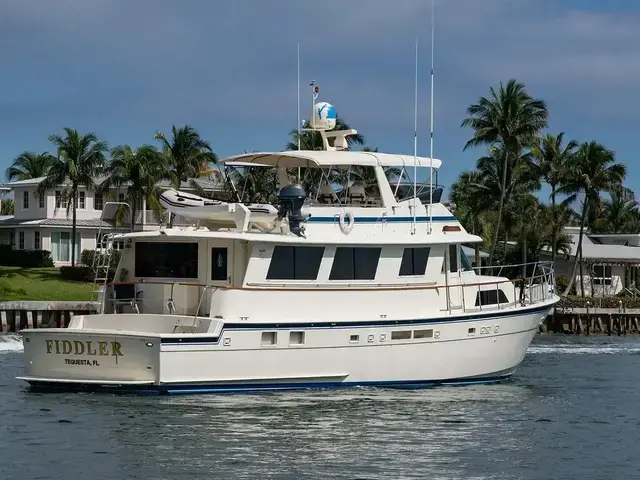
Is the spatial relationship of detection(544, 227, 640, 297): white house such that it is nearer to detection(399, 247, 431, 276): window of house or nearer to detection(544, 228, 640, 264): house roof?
detection(544, 228, 640, 264): house roof

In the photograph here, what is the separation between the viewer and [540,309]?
27422mm

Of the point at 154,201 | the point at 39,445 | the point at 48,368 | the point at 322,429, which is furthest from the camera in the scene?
the point at 154,201

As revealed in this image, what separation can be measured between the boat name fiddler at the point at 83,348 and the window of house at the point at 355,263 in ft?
15.9

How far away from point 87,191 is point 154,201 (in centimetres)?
938

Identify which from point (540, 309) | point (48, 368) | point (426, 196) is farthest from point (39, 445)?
point (540, 309)

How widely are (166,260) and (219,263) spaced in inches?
47.0

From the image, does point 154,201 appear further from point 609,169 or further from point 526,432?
point 526,432

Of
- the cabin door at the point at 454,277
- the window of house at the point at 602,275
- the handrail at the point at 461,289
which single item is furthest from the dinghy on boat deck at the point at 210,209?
the window of house at the point at 602,275

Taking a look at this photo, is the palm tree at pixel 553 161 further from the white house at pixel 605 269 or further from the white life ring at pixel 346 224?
the white life ring at pixel 346 224

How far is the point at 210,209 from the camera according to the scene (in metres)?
24.0

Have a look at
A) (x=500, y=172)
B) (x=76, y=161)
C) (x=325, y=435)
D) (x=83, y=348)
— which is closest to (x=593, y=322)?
(x=500, y=172)

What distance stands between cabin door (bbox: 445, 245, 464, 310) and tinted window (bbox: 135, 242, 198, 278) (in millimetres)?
5617

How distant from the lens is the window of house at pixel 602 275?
6700 centimetres

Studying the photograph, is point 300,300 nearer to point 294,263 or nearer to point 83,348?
point 294,263
